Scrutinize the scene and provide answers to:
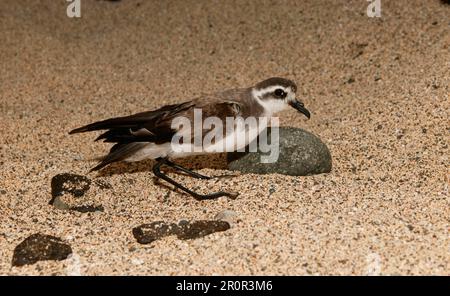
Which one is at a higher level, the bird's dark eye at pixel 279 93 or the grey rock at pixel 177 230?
the bird's dark eye at pixel 279 93

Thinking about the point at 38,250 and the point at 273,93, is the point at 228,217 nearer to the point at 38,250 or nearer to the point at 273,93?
the point at 273,93

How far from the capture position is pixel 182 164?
19.4ft

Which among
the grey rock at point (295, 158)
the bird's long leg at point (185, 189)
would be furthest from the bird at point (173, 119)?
the grey rock at point (295, 158)

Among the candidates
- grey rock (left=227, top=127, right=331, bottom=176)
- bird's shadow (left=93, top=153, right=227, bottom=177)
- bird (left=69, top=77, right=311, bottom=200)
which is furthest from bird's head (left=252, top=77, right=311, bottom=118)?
bird's shadow (left=93, top=153, right=227, bottom=177)

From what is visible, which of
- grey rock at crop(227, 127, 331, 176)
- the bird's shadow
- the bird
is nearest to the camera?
the bird

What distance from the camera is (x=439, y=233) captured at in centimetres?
414

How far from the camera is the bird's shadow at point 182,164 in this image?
5.74 metres

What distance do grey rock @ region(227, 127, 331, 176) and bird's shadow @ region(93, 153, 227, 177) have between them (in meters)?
0.41

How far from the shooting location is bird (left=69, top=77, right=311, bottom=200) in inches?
193

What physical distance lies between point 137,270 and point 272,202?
1.27 metres

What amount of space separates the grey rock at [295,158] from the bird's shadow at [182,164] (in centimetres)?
41

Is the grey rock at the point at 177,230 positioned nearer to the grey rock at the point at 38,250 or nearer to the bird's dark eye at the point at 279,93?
the grey rock at the point at 38,250

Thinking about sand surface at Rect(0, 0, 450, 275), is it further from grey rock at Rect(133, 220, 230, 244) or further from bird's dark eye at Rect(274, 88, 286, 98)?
bird's dark eye at Rect(274, 88, 286, 98)
